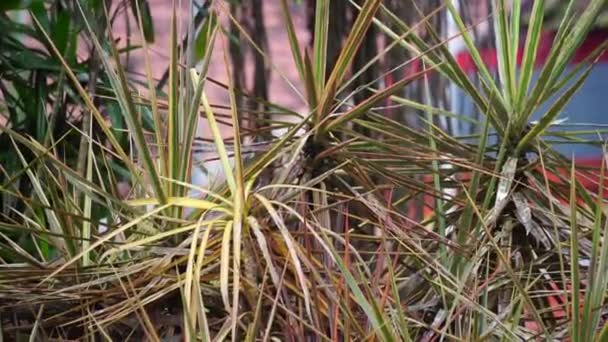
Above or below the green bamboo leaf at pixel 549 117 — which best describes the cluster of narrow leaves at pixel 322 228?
below

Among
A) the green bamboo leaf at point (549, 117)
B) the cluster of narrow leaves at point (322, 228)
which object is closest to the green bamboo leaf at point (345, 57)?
the cluster of narrow leaves at point (322, 228)

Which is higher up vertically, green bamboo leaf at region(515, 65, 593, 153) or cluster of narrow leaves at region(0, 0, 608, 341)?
green bamboo leaf at region(515, 65, 593, 153)

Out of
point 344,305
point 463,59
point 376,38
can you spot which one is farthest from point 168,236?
point 463,59

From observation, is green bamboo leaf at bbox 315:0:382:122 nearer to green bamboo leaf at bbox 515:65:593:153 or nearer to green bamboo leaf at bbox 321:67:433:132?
green bamboo leaf at bbox 321:67:433:132

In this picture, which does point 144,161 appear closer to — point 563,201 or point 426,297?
point 426,297

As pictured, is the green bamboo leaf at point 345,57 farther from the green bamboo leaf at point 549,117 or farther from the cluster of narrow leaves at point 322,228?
the green bamboo leaf at point 549,117

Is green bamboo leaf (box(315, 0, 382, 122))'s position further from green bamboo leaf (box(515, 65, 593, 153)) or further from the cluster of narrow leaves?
green bamboo leaf (box(515, 65, 593, 153))

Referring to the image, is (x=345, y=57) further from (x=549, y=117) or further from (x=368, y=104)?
(x=549, y=117)

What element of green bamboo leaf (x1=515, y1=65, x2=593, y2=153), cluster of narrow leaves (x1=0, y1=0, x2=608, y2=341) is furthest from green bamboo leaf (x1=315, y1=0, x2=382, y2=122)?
green bamboo leaf (x1=515, y1=65, x2=593, y2=153)

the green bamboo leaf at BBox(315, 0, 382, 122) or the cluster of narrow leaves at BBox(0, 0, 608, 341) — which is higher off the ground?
the green bamboo leaf at BBox(315, 0, 382, 122)
